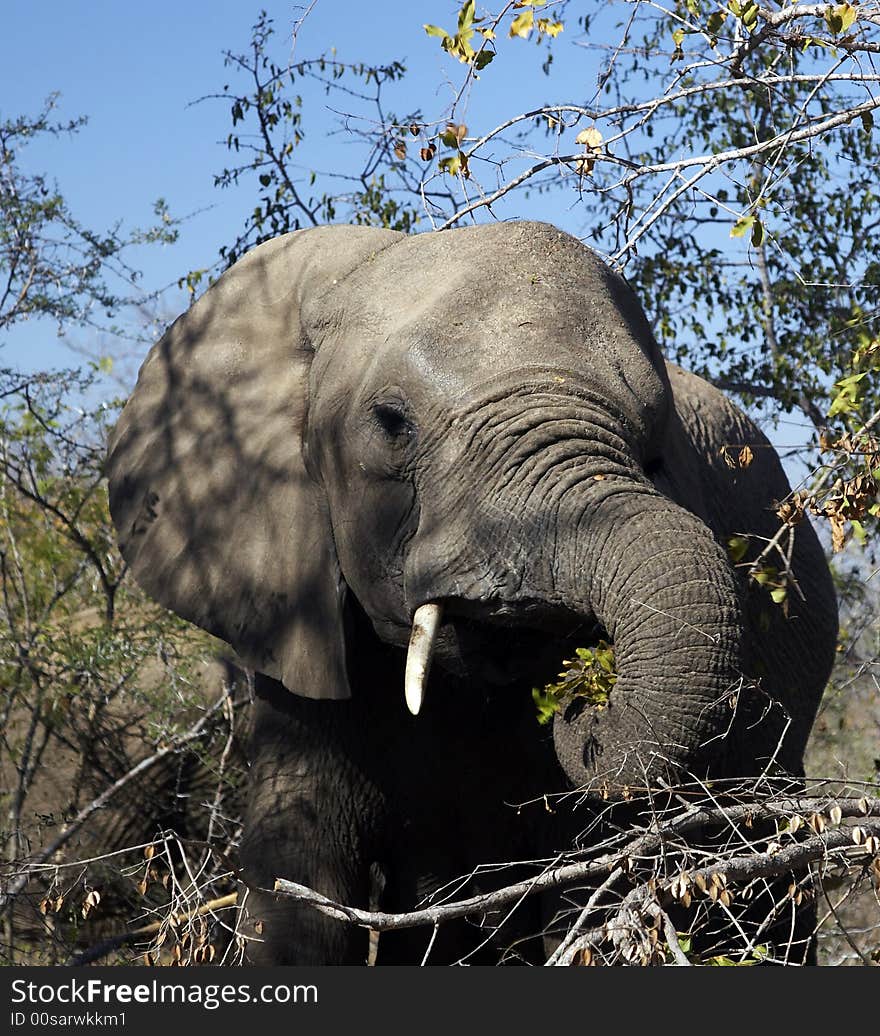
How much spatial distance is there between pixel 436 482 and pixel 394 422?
0.83 feet

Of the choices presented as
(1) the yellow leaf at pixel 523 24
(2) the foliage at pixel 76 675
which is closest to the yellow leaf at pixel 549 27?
(1) the yellow leaf at pixel 523 24

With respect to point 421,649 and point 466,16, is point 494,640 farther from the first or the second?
point 466,16

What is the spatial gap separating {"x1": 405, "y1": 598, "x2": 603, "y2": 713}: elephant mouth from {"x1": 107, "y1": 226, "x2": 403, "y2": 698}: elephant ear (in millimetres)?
569

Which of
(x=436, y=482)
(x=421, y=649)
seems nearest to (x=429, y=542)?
(x=436, y=482)

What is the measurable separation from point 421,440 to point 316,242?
119 centimetres

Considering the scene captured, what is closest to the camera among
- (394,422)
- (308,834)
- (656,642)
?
(656,642)

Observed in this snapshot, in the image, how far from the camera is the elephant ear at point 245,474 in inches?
190

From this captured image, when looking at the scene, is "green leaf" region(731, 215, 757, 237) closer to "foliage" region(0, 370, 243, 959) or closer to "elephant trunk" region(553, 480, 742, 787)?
"elephant trunk" region(553, 480, 742, 787)

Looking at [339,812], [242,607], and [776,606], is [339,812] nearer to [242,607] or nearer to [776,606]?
[242,607]

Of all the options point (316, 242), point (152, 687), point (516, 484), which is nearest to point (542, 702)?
point (516, 484)

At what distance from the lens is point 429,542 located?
4.17 m

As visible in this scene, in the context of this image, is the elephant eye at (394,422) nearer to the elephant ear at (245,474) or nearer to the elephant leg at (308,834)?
the elephant ear at (245,474)

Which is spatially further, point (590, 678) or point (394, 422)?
point (394, 422)

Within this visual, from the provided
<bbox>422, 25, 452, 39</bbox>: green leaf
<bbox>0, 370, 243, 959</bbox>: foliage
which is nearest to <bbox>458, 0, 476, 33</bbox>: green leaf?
<bbox>422, 25, 452, 39</bbox>: green leaf
